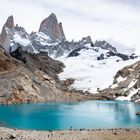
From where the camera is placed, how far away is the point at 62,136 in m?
57.3

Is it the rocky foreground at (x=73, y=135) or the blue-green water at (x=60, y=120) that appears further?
the blue-green water at (x=60, y=120)

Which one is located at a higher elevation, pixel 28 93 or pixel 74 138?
pixel 28 93

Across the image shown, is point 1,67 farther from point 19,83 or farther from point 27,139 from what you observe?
point 27,139

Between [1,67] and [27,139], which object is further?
[1,67]

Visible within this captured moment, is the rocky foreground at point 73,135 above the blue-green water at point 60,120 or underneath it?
underneath

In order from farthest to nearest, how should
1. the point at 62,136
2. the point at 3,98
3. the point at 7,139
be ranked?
the point at 3,98 → the point at 62,136 → the point at 7,139

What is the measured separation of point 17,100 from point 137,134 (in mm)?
130773

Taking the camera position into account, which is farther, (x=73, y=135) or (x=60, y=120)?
(x=60, y=120)

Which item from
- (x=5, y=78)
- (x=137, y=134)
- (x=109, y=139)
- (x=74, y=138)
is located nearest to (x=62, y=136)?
(x=74, y=138)

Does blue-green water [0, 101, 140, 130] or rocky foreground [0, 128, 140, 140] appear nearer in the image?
rocky foreground [0, 128, 140, 140]

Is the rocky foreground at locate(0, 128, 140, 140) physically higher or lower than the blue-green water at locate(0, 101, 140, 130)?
lower

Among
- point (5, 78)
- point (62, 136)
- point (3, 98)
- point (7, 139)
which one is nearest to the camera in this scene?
point (7, 139)

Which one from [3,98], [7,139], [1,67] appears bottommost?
[7,139]

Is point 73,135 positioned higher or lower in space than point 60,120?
lower
